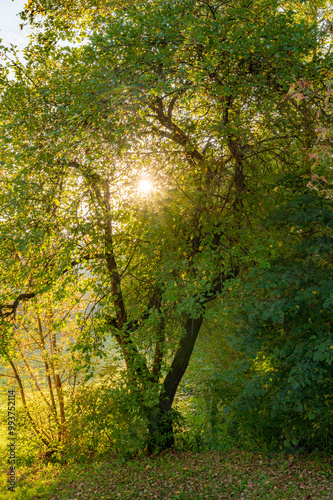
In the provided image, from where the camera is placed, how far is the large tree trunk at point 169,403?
A: 7297mm

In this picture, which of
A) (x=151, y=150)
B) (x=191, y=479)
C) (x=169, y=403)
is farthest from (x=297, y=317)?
(x=169, y=403)

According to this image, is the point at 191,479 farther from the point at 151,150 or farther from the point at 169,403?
the point at 151,150

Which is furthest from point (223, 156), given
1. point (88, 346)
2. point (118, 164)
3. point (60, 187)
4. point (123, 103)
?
point (88, 346)

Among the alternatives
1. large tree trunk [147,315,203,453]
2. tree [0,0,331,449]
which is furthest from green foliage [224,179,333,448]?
large tree trunk [147,315,203,453]

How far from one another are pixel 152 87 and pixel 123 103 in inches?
18.1

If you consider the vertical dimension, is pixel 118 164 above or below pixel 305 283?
above

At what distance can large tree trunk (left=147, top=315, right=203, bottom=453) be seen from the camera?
7.30m

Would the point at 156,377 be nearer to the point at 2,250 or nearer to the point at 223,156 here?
the point at 2,250

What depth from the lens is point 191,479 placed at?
6.12m

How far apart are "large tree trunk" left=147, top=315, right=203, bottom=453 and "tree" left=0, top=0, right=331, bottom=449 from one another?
26 mm

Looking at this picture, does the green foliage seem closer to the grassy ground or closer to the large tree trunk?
the grassy ground

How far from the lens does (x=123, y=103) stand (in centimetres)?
469

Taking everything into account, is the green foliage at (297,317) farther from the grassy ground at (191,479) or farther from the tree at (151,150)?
the grassy ground at (191,479)

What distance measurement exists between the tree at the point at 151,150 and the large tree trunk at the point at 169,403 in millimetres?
26
